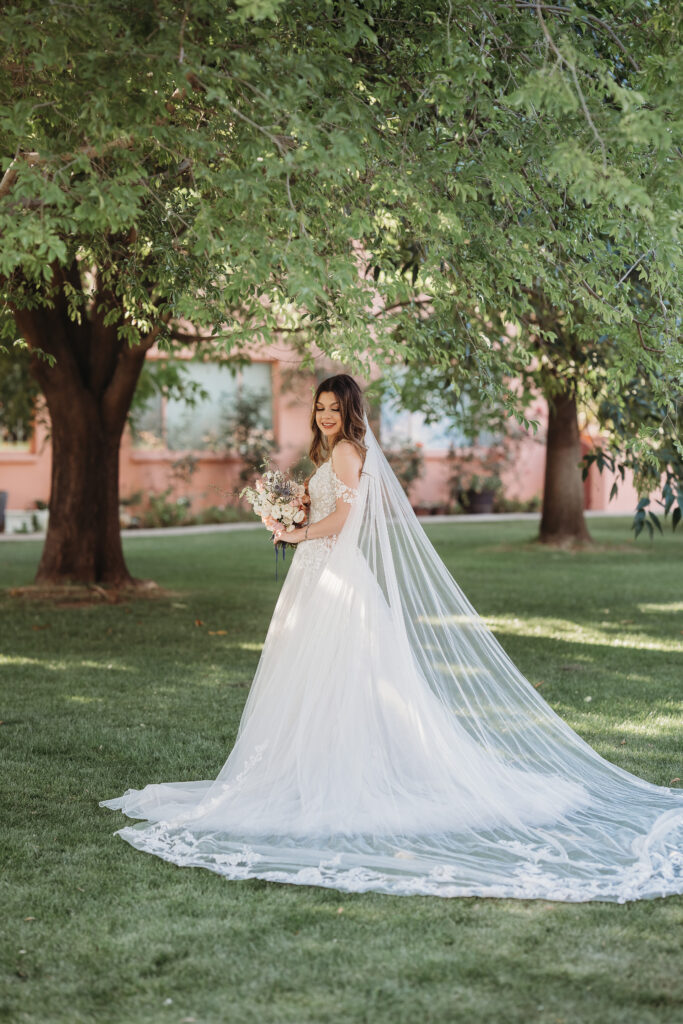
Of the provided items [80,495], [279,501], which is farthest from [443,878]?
[80,495]

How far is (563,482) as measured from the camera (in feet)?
56.6

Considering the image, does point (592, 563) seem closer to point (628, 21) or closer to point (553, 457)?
point (553, 457)

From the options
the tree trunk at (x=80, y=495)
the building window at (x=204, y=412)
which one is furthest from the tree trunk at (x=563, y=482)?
the building window at (x=204, y=412)

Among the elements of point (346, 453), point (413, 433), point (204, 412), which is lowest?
point (346, 453)

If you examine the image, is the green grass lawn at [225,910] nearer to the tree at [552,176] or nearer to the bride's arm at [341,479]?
the bride's arm at [341,479]

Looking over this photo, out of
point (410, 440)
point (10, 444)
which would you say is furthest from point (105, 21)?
point (410, 440)

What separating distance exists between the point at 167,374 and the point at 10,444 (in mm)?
7786

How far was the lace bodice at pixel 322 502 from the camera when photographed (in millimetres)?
5176

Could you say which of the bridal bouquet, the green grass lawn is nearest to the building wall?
the green grass lawn

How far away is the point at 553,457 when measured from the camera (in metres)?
17.1

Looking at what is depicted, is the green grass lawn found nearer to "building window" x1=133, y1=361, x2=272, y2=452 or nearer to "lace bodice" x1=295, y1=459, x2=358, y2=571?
"lace bodice" x1=295, y1=459, x2=358, y2=571

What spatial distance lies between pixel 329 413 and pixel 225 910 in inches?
92.1

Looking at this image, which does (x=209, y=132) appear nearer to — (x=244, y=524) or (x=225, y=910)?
(x=225, y=910)

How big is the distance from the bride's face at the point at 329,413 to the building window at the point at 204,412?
17973 mm
